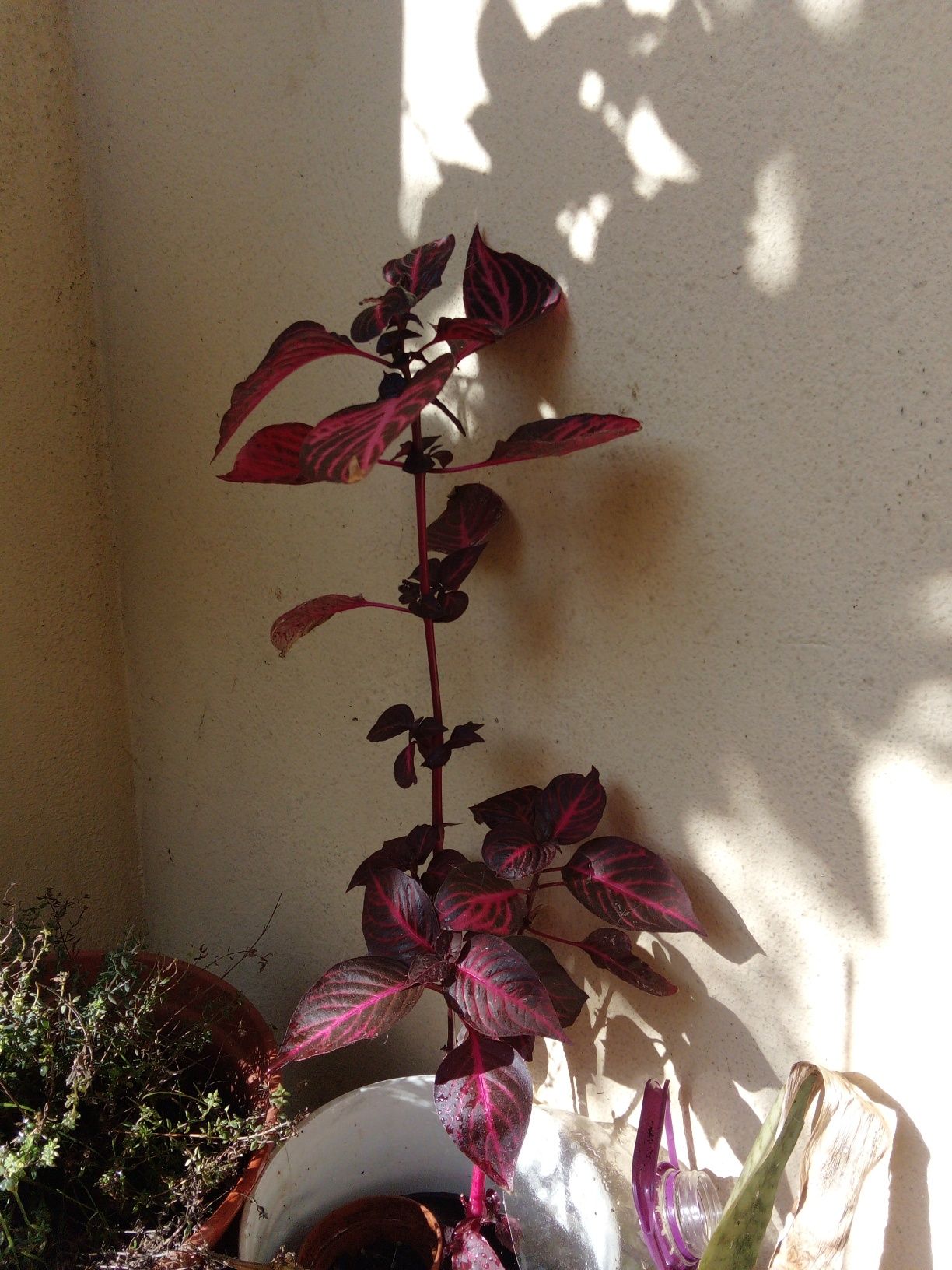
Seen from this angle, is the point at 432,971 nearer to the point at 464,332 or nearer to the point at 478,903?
the point at 478,903

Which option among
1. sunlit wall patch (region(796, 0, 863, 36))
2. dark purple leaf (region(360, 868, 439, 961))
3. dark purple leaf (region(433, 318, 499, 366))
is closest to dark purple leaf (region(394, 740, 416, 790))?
dark purple leaf (region(360, 868, 439, 961))

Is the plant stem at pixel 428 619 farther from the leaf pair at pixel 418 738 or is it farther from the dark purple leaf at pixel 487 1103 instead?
the dark purple leaf at pixel 487 1103

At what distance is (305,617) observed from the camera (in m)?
1.01

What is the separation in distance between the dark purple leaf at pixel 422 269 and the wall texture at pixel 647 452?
112 millimetres

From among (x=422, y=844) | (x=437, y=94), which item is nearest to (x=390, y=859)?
(x=422, y=844)

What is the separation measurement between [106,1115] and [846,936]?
843 mm

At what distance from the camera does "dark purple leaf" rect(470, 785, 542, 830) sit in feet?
3.48

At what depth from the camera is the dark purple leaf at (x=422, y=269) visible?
0.96 meters

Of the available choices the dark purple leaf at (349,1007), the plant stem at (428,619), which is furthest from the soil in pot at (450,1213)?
the plant stem at (428,619)

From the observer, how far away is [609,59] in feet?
2.98

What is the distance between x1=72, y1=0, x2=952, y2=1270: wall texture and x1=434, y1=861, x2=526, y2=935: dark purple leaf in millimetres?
179

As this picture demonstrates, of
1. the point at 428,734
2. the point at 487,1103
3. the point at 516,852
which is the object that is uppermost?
the point at 428,734

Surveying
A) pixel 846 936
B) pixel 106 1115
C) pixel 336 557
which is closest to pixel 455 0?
pixel 336 557

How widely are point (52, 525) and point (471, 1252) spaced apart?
1223mm
